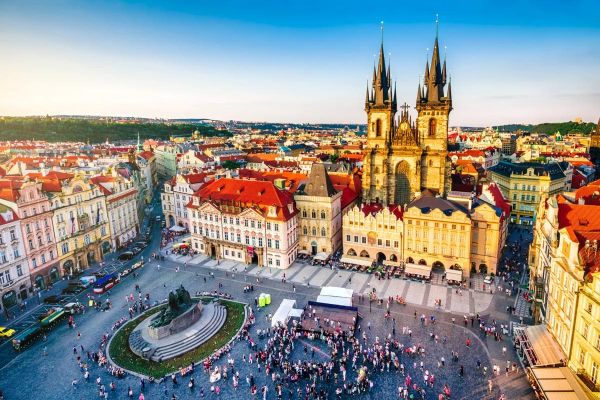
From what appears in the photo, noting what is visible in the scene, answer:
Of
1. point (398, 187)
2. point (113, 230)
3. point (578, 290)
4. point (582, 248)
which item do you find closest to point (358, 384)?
point (578, 290)

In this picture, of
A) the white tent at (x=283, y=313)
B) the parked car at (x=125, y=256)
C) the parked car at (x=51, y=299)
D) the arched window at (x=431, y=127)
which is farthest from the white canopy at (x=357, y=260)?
the parked car at (x=51, y=299)

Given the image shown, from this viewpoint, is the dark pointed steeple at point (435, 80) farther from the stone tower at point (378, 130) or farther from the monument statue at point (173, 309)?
the monument statue at point (173, 309)

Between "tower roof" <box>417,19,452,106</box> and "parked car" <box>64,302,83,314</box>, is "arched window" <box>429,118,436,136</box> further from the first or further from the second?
"parked car" <box>64,302,83,314</box>

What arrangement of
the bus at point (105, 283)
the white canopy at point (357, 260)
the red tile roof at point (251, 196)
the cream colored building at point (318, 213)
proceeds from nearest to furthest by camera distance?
the bus at point (105, 283)
the white canopy at point (357, 260)
the red tile roof at point (251, 196)
the cream colored building at point (318, 213)

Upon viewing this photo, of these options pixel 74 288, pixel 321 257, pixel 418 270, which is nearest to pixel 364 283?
pixel 418 270

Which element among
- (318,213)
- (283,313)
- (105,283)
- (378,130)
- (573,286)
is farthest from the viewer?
(378,130)

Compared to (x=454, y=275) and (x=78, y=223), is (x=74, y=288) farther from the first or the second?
(x=454, y=275)

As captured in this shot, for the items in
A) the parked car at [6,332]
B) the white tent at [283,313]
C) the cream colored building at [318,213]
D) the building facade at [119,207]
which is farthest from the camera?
the building facade at [119,207]
